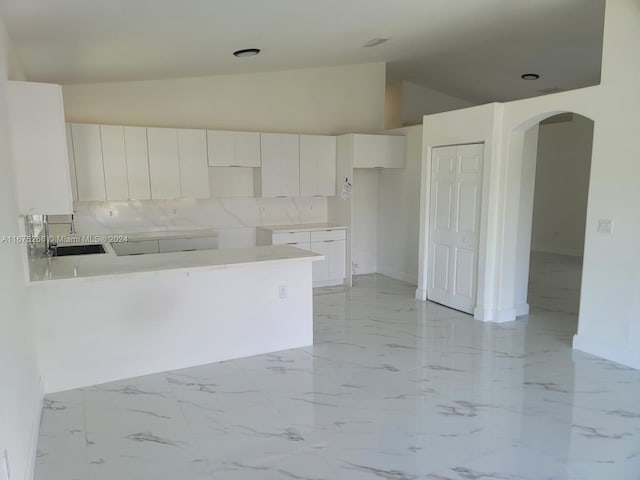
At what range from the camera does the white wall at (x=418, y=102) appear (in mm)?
8641

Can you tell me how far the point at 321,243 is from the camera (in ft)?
21.0

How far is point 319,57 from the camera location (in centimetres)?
563

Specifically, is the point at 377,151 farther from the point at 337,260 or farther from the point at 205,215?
the point at 205,215

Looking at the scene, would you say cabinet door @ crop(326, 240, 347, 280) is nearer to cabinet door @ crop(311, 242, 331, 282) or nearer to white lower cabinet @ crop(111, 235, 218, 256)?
cabinet door @ crop(311, 242, 331, 282)

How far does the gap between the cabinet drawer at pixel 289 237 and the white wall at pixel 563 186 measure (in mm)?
5998

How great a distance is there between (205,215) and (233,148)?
101 centimetres

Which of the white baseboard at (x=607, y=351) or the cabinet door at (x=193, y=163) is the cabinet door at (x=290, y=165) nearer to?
the cabinet door at (x=193, y=163)

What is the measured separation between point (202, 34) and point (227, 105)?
8.30ft

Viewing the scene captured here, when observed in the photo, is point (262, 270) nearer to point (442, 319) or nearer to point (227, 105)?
point (442, 319)

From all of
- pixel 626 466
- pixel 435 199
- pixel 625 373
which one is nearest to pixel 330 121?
pixel 435 199

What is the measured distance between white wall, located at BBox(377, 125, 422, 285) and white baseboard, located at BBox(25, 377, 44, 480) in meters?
4.90

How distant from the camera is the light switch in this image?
3.80 metres

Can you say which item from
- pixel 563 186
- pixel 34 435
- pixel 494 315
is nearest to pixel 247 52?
pixel 34 435

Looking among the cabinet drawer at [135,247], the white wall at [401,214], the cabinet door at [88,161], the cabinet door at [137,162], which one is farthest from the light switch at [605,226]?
the cabinet door at [88,161]
